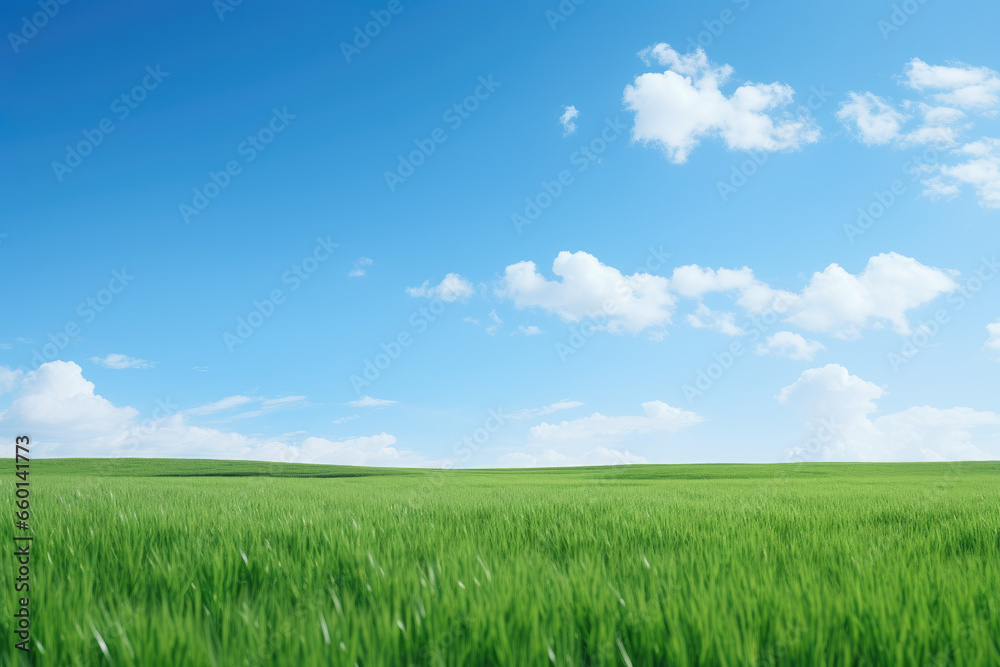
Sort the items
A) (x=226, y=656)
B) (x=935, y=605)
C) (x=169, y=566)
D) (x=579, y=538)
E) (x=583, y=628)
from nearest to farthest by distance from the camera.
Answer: (x=226, y=656) → (x=583, y=628) → (x=935, y=605) → (x=169, y=566) → (x=579, y=538)

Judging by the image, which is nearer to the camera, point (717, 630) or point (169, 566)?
→ point (717, 630)

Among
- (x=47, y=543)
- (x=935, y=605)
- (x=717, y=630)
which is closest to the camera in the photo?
(x=717, y=630)

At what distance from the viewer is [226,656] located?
208 cm

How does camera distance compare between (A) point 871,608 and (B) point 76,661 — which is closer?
(B) point 76,661

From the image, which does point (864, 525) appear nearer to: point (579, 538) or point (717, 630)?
point (579, 538)

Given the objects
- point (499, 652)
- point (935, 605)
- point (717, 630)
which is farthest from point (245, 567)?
point (935, 605)

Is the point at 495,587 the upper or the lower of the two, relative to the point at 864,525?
upper

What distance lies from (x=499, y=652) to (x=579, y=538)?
116 inches

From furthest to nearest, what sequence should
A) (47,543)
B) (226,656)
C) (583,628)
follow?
(47,543) < (583,628) < (226,656)

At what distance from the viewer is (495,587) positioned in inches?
115

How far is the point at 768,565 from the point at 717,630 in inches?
71.9

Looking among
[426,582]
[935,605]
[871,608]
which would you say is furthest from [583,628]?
[935,605]

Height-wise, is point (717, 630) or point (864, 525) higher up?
point (717, 630)

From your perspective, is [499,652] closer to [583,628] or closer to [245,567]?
[583,628]
